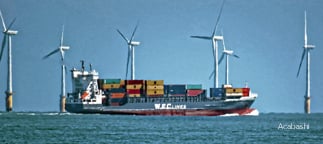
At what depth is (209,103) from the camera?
650 ft

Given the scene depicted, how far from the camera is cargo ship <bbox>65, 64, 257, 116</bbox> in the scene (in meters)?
192

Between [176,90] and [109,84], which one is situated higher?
[109,84]

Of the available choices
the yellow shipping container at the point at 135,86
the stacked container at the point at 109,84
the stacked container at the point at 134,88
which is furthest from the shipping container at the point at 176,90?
the stacked container at the point at 109,84

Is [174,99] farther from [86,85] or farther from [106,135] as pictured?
[106,135]

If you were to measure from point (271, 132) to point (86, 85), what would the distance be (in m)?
77.1

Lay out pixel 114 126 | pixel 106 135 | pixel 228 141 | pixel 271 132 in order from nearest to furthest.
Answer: pixel 228 141 < pixel 106 135 < pixel 271 132 < pixel 114 126

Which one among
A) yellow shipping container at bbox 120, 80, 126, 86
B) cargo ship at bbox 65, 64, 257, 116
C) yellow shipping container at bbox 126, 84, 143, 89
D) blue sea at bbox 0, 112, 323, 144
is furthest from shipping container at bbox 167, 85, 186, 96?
blue sea at bbox 0, 112, 323, 144

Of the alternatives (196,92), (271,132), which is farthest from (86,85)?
(271,132)

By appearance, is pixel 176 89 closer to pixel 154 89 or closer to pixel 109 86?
pixel 154 89

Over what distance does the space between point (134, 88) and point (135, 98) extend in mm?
2052

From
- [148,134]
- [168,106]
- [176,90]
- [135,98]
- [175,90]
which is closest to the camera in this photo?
[148,134]

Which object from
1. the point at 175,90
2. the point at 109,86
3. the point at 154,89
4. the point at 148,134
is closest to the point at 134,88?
the point at 154,89

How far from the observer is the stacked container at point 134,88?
193 m

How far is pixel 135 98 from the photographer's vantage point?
632 feet
